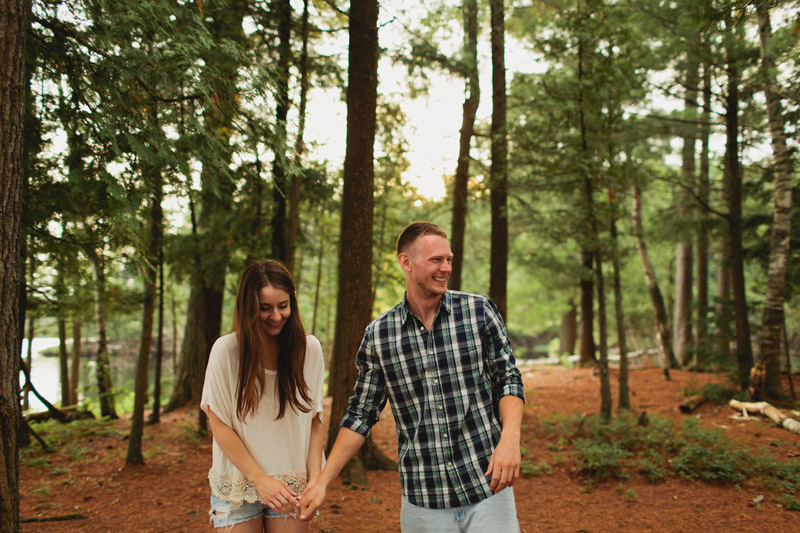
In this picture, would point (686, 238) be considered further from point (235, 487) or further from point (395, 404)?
point (235, 487)

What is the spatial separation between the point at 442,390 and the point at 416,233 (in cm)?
82

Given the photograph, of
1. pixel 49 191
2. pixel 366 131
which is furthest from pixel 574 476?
pixel 49 191

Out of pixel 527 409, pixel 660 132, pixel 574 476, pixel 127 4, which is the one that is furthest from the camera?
pixel 660 132

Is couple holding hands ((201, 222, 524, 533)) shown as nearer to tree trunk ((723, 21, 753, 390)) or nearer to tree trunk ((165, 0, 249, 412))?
tree trunk ((165, 0, 249, 412))

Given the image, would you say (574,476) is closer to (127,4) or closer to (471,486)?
(471,486)

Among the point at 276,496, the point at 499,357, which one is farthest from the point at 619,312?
the point at 276,496

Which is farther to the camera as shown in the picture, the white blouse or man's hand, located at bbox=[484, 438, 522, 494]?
the white blouse

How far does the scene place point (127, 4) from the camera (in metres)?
4.28

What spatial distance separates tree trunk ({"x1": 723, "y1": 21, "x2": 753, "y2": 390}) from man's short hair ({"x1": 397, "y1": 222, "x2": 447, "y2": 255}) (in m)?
10.5

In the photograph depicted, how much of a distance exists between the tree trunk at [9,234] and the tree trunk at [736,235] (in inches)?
468

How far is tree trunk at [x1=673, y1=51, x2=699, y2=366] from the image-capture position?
13719 mm

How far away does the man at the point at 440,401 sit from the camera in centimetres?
246

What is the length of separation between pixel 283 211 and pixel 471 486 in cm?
765

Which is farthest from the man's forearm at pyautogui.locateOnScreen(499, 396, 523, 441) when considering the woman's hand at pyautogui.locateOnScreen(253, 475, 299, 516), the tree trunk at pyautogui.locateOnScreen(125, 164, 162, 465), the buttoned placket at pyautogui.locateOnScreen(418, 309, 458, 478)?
the tree trunk at pyautogui.locateOnScreen(125, 164, 162, 465)
